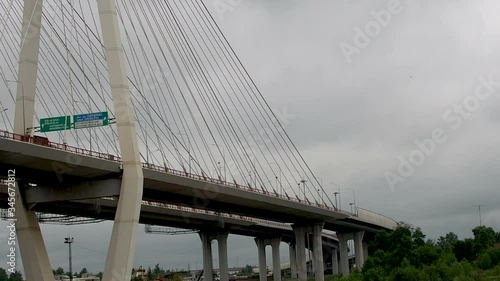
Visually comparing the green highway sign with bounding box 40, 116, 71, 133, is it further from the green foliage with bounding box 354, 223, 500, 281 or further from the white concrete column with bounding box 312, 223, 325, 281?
the white concrete column with bounding box 312, 223, 325, 281

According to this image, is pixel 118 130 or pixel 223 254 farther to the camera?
pixel 223 254

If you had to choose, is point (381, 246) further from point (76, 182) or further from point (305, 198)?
point (76, 182)

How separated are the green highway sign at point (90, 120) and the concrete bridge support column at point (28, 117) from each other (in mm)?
2547

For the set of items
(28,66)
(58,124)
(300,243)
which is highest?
(28,66)

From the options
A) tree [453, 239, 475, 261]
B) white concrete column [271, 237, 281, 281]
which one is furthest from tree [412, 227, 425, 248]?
white concrete column [271, 237, 281, 281]

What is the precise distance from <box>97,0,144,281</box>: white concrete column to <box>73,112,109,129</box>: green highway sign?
2.37ft

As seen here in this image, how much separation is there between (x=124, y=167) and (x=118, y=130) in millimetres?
2174

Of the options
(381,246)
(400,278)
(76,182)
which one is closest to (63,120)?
(76,182)

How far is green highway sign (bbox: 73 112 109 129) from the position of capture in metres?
37.5

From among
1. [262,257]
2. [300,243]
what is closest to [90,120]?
[300,243]

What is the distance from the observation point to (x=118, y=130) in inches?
1478

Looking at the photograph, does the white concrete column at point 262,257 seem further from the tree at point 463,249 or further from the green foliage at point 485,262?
the green foliage at point 485,262

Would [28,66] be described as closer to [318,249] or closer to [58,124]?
[58,124]

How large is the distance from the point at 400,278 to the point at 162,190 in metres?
18.1
